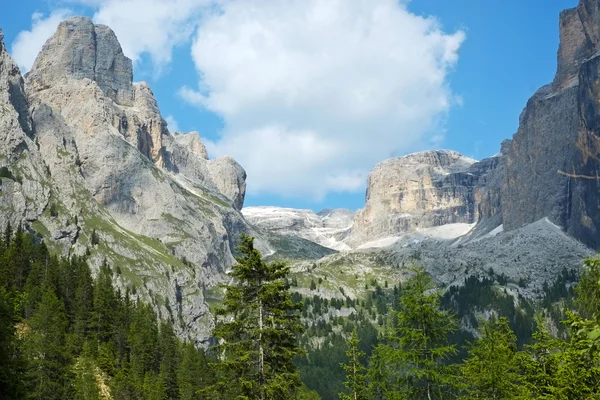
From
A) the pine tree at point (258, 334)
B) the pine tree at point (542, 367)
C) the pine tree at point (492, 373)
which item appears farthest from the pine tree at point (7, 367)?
the pine tree at point (542, 367)

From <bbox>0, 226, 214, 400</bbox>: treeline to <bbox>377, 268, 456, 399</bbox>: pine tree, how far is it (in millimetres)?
41210

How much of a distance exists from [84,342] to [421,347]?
67.0 meters

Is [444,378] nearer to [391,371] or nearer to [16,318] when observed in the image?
[391,371]

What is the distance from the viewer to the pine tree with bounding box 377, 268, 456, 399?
29.4m

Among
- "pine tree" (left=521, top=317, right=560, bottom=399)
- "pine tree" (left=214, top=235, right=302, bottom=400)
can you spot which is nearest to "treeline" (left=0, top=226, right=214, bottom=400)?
"pine tree" (left=214, top=235, right=302, bottom=400)

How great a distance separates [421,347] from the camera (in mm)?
30531

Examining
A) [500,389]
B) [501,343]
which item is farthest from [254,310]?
[501,343]

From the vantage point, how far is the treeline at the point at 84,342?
64.8 meters

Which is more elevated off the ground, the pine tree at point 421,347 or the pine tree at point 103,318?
the pine tree at point 103,318

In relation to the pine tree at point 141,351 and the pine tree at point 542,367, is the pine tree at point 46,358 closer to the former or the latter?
the pine tree at point 141,351

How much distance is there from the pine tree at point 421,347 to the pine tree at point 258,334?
5201 mm

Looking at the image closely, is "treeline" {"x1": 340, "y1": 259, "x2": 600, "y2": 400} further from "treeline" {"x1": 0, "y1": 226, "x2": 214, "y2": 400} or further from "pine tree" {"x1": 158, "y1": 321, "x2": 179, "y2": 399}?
"pine tree" {"x1": 158, "y1": 321, "x2": 179, "y2": 399}

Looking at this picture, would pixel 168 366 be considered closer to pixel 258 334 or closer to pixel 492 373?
pixel 492 373

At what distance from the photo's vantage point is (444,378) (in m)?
29.1
